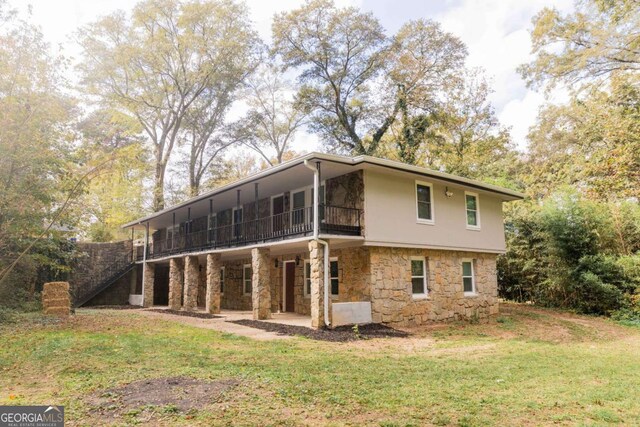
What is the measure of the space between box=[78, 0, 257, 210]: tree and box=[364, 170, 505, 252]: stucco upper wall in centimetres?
1805

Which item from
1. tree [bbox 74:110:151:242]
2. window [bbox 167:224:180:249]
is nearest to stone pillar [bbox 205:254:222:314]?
window [bbox 167:224:180:249]

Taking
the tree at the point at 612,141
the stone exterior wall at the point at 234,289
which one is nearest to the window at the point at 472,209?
the tree at the point at 612,141

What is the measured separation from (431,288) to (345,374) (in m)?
7.83

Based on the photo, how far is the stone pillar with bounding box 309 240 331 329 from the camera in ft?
34.9

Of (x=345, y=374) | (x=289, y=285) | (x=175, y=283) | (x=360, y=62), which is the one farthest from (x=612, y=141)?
(x=175, y=283)

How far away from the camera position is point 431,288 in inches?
512

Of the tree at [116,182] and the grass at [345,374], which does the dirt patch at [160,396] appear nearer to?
the grass at [345,374]

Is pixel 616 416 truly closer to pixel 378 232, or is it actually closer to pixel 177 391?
pixel 177 391

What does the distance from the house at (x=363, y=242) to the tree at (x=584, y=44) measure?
591 centimetres

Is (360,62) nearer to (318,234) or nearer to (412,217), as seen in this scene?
(412,217)

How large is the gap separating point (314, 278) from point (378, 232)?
240 cm

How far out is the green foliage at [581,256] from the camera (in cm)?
1466

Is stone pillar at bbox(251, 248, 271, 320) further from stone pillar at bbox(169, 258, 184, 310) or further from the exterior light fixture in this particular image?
stone pillar at bbox(169, 258, 184, 310)

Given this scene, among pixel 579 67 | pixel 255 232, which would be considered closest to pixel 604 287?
pixel 579 67
